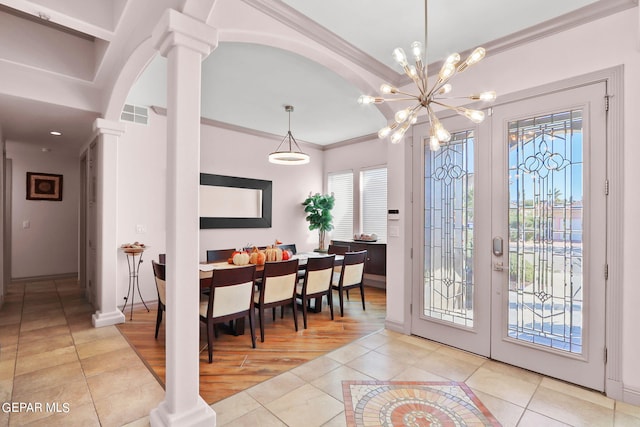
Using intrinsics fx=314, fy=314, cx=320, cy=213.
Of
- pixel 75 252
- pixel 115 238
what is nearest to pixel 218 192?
pixel 115 238

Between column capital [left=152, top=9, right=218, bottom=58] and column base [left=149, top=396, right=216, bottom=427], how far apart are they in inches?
84.3

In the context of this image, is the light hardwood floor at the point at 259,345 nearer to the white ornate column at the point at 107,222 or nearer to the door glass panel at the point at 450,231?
the white ornate column at the point at 107,222

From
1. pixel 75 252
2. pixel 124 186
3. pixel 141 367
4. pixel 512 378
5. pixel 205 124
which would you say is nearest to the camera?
pixel 512 378

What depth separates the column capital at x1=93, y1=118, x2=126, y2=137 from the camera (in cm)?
362

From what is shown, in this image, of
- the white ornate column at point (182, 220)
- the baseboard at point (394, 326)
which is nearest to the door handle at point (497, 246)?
the baseboard at point (394, 326)

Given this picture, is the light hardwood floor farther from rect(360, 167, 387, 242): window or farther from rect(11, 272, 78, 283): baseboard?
rect(11, 272, 78, 283): baseboard

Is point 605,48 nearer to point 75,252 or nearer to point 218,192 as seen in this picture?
point 218,192

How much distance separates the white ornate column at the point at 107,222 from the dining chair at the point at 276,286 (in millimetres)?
1818

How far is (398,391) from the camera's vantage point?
2.32m

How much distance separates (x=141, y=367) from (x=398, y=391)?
215 cm

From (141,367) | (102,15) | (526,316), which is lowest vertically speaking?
(141,367)

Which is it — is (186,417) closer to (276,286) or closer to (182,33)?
(276,286)

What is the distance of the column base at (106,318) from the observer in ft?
12.0

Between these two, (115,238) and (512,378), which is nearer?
(512,378)
